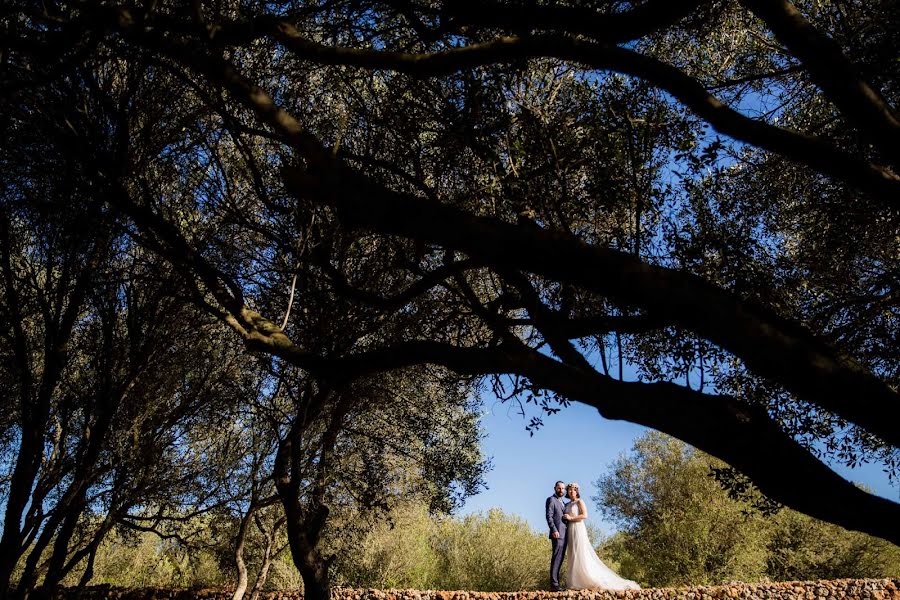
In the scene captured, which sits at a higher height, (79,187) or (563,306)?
(79,187)

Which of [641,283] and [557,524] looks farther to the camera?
[557,524]

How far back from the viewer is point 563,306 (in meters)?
5.29

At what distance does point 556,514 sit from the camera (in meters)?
15.4

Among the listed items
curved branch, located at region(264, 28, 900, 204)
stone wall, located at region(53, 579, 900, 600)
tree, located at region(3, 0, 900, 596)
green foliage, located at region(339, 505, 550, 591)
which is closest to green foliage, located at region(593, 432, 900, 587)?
green foliage, located at region(339, 505, 550, 591)

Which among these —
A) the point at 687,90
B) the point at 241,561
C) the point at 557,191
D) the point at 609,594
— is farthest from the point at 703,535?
the point at 687,90

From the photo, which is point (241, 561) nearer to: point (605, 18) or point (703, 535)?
point (605, 18)

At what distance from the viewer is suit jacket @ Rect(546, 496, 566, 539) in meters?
15.3

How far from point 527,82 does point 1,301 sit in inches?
305

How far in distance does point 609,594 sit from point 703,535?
532 inches

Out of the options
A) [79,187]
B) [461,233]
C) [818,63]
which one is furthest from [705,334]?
[79,187]

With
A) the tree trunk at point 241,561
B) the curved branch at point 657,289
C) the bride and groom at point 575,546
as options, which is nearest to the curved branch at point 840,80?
the curved branch at point 657,289

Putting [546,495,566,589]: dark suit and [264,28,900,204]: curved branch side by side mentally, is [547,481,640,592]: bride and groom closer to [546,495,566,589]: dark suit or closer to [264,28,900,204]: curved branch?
[546,495,566,589]: dark suit

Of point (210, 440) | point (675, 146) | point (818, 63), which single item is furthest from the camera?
point (210, 440)

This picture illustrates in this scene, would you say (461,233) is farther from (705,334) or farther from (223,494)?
(223,494)
